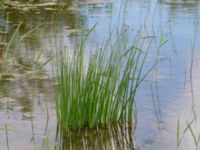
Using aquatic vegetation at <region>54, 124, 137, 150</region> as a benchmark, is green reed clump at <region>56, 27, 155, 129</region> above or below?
above

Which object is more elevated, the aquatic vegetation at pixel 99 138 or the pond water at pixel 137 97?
the pond water at pixel 137 97

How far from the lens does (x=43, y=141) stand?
12.4 ft

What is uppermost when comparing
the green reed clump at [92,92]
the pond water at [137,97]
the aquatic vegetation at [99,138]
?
the green reed clump at [92,92]

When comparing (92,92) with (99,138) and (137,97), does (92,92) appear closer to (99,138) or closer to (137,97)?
(99,138)

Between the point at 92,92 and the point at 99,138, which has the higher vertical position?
the point at 92,92

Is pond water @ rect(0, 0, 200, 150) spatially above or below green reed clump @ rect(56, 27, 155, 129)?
below

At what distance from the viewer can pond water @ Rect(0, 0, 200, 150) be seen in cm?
383

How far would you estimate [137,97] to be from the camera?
180 inches

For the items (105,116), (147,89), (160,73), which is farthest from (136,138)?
(160,73)

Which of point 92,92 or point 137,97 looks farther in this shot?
point 137,97

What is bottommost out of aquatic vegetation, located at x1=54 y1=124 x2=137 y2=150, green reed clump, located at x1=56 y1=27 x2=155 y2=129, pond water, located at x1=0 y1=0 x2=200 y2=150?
aquatic vegetation, located at x1=54 y1=124 x2=137 y2=150

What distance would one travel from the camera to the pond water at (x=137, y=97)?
3830 millimetres

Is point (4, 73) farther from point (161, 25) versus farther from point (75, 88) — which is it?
point (161, 25)

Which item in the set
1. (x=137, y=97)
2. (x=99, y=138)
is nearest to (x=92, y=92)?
(x=99, y=138)
